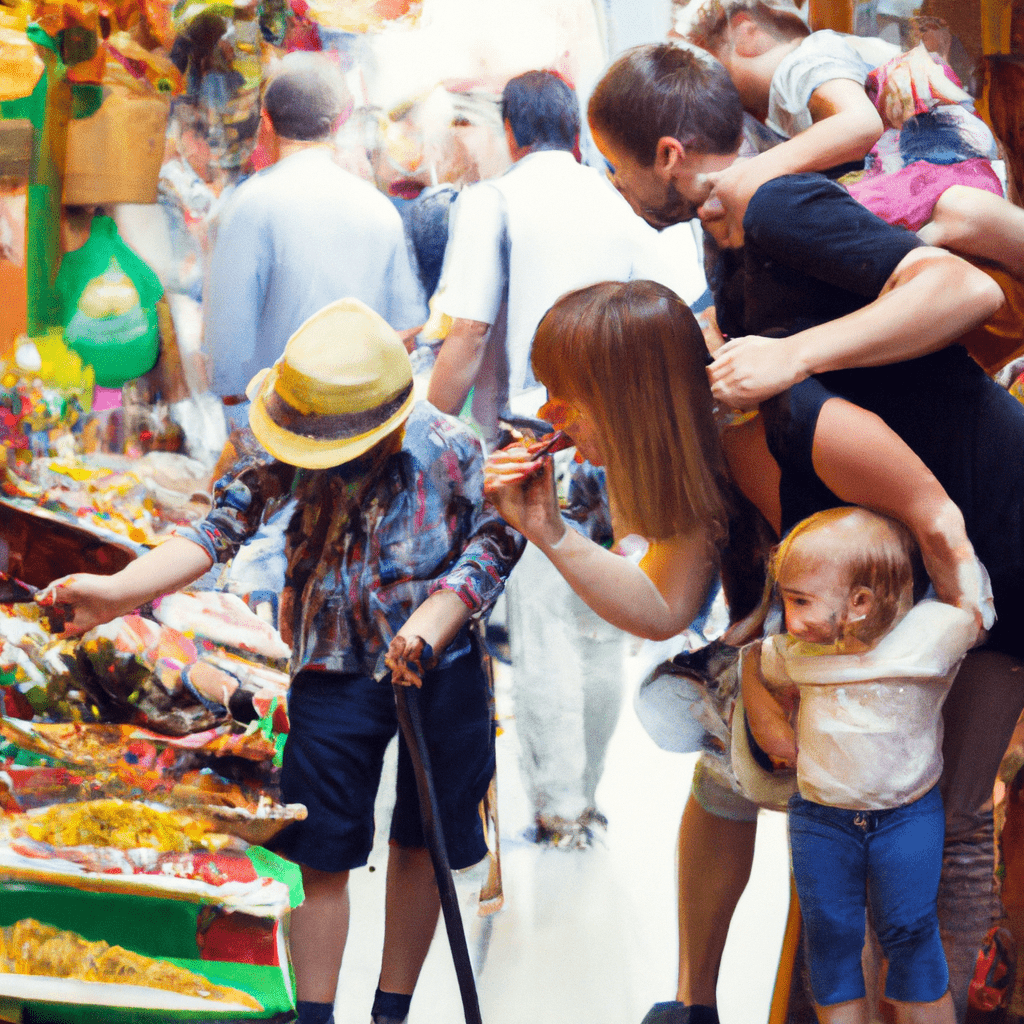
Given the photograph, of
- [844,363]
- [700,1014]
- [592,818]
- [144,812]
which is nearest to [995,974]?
[700,1014]

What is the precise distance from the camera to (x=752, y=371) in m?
1.74

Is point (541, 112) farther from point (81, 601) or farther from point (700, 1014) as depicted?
point (700, 1014)

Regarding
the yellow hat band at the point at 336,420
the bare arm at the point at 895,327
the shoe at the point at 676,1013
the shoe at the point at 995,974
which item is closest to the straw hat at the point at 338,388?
the yellow hat band at the point at 336,420

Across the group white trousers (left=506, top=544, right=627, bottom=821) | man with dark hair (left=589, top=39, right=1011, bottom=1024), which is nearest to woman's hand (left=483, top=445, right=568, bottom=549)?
white trousers (left=506, top=544, right=627, bottom=821)

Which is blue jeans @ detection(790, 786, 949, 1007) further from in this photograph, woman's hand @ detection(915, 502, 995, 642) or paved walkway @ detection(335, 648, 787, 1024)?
woman's hand @ detection(915, 502, 995, 642)

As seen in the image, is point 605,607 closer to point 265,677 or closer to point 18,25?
point 265,677

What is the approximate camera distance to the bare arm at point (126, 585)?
72.9 inches

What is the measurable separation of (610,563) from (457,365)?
0.43m

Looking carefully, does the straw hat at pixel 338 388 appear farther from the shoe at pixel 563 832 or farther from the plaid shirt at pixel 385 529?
the shoe at pixel 563 832

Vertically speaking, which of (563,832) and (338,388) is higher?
(338,388)

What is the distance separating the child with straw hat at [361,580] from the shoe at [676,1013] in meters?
0.42

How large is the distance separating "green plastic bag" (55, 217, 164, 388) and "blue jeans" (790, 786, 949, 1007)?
137 cm

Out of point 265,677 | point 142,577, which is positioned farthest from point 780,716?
point 142,577

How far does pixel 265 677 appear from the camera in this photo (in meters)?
1.87
